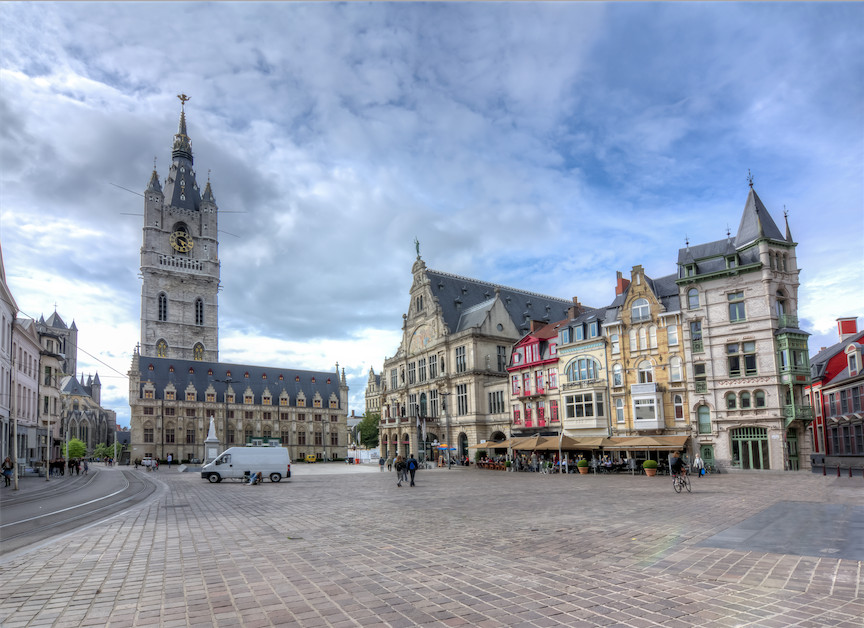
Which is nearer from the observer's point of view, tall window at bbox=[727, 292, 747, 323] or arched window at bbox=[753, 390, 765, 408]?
arched window at bbox=[753, 390, 765, 408]

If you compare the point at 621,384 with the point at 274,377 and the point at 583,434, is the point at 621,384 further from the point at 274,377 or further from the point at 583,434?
the point at 274,377

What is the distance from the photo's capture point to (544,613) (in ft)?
23.4

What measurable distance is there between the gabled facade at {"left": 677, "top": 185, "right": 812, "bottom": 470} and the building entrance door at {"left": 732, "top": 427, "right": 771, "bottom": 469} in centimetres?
6

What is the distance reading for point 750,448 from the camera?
37.9 m

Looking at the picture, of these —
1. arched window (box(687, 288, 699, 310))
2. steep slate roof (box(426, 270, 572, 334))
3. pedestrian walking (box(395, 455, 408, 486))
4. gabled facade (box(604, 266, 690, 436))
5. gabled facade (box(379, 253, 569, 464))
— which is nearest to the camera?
pedestrian walking (box(395, 455, 408, 486))

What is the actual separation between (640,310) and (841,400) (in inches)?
749

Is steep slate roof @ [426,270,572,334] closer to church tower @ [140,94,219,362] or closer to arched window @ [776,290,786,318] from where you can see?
arched window @ [776,290,786,318]

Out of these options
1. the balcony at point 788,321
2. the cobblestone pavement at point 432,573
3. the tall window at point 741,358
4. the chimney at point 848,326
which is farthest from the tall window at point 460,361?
the cobblestone pavement at point 432,573

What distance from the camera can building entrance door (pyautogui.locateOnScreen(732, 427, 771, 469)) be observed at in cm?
3747

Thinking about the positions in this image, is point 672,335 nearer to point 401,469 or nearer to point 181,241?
point 401,469

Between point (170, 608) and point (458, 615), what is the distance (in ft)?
12.2

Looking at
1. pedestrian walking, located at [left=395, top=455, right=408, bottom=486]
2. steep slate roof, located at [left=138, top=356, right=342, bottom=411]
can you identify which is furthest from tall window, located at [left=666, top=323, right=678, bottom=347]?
steep slate roof, located at [left=138, top=356, right=342, bottom=411]

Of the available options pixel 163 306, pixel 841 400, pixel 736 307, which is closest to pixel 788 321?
pixel 736 307

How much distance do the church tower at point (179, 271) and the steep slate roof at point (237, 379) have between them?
24689 mm
